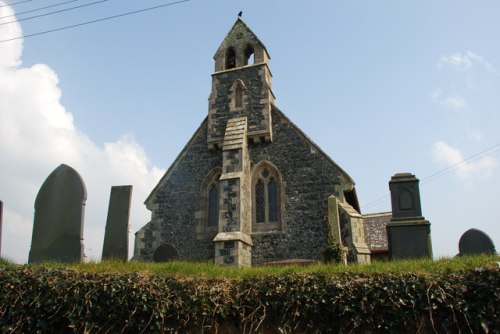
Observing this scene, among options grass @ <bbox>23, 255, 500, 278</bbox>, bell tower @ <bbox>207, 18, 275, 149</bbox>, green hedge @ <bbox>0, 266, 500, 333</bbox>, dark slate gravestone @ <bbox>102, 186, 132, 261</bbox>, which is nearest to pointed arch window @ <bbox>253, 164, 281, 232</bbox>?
bell tower @ <bbox>207, 18, 275, 149</bbox>

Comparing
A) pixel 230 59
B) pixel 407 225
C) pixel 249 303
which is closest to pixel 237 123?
pixel 230 59

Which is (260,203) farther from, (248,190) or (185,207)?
(185,207)

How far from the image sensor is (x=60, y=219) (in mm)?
9023

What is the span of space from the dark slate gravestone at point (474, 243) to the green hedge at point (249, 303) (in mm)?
5252

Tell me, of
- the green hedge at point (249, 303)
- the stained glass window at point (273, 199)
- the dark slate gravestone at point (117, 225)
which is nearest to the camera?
the green hedge at point (249, 303)

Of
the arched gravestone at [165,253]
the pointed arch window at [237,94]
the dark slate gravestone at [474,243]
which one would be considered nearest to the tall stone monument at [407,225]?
the dark slate gravestone at [474,243]

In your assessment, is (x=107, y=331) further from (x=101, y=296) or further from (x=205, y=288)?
(x=205, y=288)

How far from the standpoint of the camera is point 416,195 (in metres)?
10.9

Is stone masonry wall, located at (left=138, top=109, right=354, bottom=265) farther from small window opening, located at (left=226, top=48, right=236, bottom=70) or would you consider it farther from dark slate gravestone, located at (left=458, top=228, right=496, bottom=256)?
dark slate gravestone, located at (left=458, top=228, right=496, bottom=256)

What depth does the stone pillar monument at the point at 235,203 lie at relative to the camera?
47.4 ft

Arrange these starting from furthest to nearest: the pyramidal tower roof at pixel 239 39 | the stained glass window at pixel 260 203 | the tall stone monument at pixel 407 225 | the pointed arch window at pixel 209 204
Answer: the pyramidal tower roof at pixel 239 39, the pointed arch window at pixel 209 204, the stained glass window at pixel 260 203, the tall stone monument at pixel 407 225

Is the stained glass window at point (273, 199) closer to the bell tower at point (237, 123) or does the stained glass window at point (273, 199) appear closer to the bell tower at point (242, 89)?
the bell tower at point (237, 123)

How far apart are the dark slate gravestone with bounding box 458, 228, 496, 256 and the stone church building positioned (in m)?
3.78

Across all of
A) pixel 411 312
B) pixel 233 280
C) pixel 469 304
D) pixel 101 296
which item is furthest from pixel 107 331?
pixel 469 304
